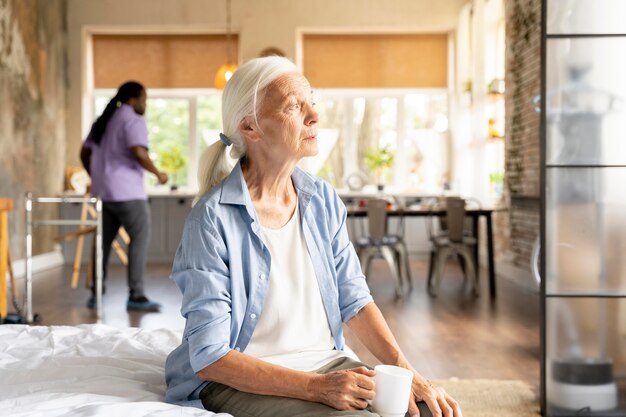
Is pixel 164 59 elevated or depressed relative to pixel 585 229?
elevated

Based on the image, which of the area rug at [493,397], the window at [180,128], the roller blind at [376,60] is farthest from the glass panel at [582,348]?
the window at [180,128]

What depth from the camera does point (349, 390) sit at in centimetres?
124

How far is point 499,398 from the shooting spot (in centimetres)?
295

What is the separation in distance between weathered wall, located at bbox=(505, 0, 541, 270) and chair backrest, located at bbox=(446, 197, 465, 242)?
499 mm

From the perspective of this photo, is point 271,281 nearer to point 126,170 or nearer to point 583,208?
point 583,208

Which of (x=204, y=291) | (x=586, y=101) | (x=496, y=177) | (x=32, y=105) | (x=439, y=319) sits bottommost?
(x=439, y=319)

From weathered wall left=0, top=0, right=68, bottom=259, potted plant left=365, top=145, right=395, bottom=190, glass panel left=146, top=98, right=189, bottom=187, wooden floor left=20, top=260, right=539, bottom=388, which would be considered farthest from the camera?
glass panel left=146, top=98, right=189, bottom=187

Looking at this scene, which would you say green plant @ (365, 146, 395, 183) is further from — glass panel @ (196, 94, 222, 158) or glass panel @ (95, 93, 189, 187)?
glass panel @ (95, 93, 189, 187)

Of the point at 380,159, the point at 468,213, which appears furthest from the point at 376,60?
the point at 468,213

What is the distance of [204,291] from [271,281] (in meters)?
0.16

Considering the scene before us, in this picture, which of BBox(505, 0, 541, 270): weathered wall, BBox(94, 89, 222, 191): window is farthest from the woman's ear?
BBox(94, 89, 222, 191): window

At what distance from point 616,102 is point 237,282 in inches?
73.9

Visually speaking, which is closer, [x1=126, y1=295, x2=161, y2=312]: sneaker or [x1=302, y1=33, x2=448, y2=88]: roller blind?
[x1=126, y1=295, x2=161, y2=312]: sneaker

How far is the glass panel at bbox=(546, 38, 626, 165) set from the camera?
8.75 ft
